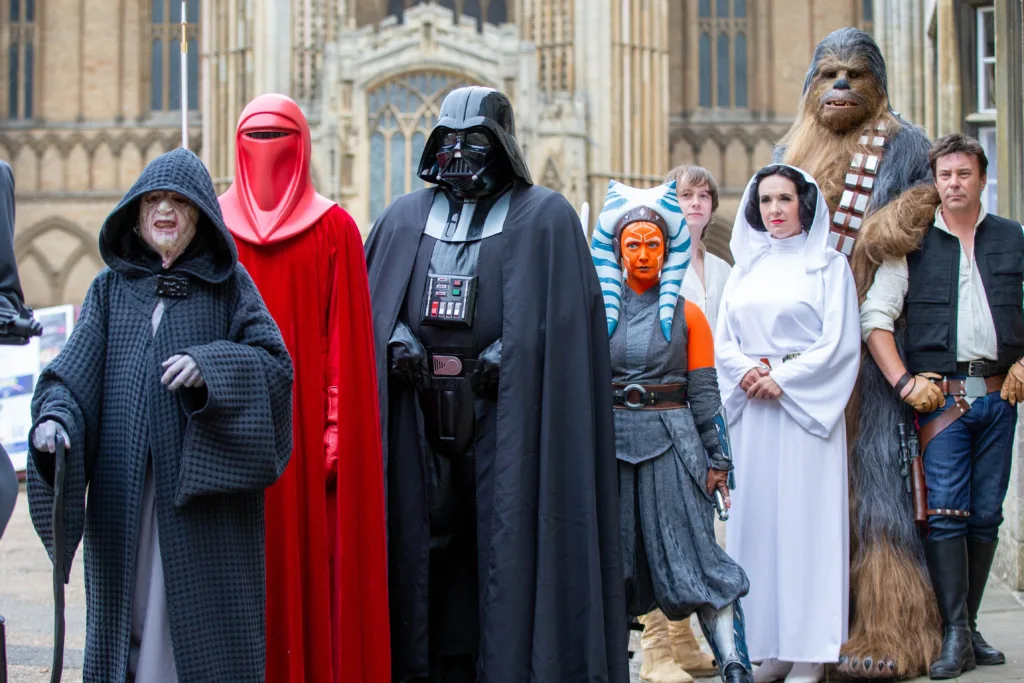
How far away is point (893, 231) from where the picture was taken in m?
5.99

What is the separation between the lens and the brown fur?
600cm

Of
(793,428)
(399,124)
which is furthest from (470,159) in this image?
(399,124)

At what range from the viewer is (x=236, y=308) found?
4.35 metres

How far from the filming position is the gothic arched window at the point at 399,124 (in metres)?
26.3

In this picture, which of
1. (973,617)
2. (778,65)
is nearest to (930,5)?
(973,617)

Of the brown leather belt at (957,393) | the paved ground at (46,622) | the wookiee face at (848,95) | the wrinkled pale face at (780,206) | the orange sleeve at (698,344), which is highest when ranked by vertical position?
the wookiee face at (848,95)

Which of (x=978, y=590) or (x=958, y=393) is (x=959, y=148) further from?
(x=978, y=590)

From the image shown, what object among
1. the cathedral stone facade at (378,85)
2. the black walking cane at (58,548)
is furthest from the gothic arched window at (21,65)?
the black walking cane at (58,548)

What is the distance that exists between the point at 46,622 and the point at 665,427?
3893mm

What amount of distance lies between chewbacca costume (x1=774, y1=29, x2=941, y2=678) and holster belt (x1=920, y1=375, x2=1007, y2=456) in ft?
0.46

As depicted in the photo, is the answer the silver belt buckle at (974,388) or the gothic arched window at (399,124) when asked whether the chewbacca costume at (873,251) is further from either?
the gothic arched window at (399,124)

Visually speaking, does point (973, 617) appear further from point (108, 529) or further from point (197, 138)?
point (197, 138)

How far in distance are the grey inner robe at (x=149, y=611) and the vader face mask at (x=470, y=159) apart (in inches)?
58.0

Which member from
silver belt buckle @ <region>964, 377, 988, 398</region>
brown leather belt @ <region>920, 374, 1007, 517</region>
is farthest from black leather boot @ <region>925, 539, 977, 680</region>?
silver belt buckle @ <region>964, 377, 988, 398</region>
